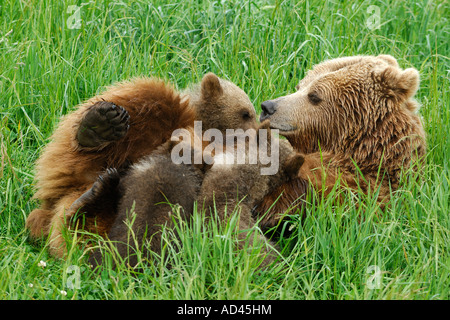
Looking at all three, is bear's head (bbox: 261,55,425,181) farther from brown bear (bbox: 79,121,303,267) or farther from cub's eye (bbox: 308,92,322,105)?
brown bear (bbox: 79,121,303,267)

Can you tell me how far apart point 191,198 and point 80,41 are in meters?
3.01

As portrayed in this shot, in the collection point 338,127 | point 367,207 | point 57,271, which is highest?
point 338,127

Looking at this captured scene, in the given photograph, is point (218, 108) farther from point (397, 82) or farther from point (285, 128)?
point (397, 82)

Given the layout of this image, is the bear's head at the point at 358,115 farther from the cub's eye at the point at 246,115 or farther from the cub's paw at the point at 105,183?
the cub's paw at the point at 105,183

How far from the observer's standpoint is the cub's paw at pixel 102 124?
4176 mm

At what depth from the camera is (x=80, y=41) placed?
6.32m

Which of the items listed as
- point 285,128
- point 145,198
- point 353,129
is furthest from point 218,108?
point 145,198

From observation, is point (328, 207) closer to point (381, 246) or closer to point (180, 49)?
point (381, 246)

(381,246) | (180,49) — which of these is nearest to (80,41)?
(180,49)

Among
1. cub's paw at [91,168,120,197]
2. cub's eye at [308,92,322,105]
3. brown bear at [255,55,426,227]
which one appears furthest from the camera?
cub's eye at [308,92,322,105]

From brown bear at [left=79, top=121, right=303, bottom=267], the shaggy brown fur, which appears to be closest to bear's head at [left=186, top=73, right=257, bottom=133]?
brown bear at [left=79, top=121, right=303, bottom=267]

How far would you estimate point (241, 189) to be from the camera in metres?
4.03

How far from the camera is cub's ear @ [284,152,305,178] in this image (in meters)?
4.18

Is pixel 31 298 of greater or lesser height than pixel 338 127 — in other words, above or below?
below
